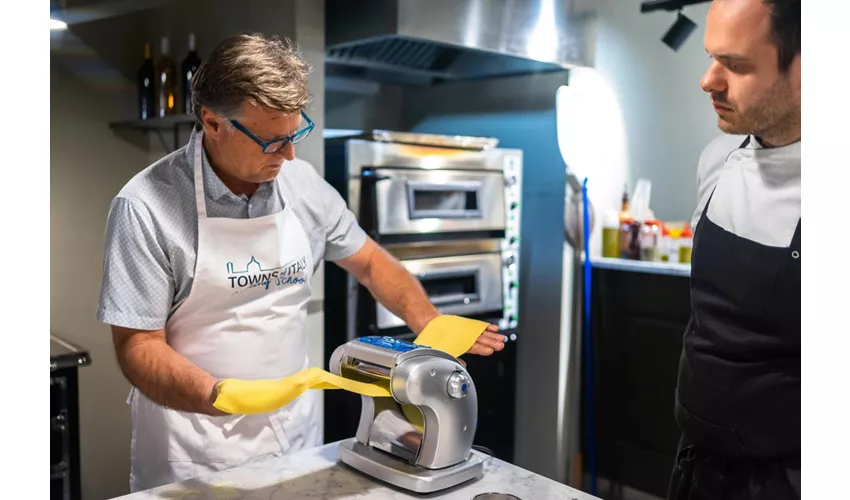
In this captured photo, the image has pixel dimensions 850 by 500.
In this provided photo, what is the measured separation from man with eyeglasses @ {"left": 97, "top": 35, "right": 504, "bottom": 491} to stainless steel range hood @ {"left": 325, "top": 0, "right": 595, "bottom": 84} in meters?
0.56

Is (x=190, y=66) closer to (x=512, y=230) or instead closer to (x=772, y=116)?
(x=772, y=116)

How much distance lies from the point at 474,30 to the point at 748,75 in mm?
938

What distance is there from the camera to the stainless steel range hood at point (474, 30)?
1568 mm

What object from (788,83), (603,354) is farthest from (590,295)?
(788,83)

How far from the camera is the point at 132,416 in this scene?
3.70 ft

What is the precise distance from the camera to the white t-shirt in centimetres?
86

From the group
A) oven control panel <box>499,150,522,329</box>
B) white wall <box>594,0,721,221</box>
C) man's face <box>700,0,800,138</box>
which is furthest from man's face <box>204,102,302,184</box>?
→ oven control panel <box>499,150,522,329</box>

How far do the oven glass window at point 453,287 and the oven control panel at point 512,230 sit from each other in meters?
0.10

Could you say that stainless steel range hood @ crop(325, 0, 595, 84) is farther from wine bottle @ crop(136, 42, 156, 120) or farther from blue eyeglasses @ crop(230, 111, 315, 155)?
blue eyeglasses @ crop(230, 111, 315, 155)

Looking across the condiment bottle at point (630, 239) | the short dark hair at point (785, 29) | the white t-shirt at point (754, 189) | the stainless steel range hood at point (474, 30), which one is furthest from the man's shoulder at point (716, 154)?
the stainless steel range hood at point (474, 30)

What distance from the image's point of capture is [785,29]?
831mm

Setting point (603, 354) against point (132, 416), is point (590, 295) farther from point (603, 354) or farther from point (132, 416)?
point (132, 416)

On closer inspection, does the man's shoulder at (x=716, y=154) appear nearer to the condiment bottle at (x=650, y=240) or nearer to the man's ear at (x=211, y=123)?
the condiment bottle at (x=650, y=240)

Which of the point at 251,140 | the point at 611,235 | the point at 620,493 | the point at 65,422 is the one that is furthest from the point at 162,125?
the point at 620,493
